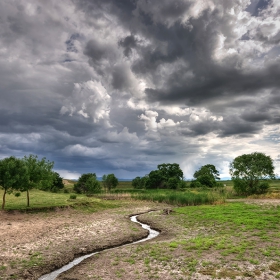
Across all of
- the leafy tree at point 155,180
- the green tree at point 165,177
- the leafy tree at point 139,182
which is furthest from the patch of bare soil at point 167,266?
the leafy tree at point 139,182

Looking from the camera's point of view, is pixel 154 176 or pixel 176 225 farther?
pixel 154 176

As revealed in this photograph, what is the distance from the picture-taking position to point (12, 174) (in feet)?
116

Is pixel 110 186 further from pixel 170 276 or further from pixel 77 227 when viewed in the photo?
pixel 170 276

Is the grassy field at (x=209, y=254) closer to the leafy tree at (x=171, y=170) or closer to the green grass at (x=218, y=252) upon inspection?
the green grass at (x=218, y=252)

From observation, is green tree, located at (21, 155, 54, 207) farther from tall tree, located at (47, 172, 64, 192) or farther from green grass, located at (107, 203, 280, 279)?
tall tree, located at (47, 172, 64, 192)

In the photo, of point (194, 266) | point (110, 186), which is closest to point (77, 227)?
point (194, 266)

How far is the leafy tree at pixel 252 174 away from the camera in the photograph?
7162 cm

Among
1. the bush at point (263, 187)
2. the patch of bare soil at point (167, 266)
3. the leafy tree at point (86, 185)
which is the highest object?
the leafy tree at point (86, 185)

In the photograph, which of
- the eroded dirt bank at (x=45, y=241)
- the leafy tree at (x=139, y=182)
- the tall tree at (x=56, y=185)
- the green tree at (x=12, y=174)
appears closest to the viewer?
the eroded dirt bank at (x=45, y=241)

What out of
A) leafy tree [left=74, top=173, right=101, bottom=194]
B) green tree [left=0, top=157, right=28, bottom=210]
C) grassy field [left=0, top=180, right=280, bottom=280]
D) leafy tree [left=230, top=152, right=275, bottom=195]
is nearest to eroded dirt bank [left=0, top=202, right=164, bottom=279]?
grassy field [left=0, top=180, right=280, bottom=280]

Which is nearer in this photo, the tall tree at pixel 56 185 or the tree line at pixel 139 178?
the tree line at pixel 139 178

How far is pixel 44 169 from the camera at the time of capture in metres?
41.1

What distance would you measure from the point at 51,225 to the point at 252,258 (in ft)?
69.9

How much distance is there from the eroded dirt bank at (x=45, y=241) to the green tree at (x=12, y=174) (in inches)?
152
